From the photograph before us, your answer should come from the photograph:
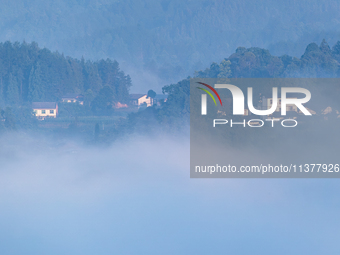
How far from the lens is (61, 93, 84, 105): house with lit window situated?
3766 centimetres

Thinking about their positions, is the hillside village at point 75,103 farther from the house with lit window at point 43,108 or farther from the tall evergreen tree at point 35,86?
the tall evergreen tree at point 35,86

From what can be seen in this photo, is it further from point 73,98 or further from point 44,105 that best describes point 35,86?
point 73,98

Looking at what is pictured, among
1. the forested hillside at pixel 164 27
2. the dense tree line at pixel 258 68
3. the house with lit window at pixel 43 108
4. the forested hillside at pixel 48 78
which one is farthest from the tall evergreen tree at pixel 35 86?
the forested hillside at pixel 164 27

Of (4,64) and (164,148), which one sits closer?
(164,148)

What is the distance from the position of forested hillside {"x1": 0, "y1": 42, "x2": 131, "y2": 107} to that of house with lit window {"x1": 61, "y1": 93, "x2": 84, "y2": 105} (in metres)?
0.39

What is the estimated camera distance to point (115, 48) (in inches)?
2206

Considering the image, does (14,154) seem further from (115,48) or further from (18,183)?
(115,48)

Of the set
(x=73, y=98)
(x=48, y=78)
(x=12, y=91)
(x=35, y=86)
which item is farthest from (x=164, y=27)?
(x=12, y=91)

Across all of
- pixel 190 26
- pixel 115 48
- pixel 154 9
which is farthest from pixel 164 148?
pixel 154 9

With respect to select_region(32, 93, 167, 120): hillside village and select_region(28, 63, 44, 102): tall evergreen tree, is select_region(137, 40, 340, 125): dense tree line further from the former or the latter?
select_region(28, 63, 44, 102): tall evergreen tree

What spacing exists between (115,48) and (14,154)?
73.6 feet

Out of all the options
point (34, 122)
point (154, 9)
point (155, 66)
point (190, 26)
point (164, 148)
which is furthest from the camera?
point (154, 9)

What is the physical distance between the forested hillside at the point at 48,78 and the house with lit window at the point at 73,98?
0.39 meters

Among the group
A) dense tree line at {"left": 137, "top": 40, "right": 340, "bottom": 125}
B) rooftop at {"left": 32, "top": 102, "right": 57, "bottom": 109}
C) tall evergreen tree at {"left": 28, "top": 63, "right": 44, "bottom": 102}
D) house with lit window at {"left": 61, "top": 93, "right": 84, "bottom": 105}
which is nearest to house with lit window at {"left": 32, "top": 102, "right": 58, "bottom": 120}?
rooftop at {"left": 32, "top": 102, "right": 57, "bottom": 109}
